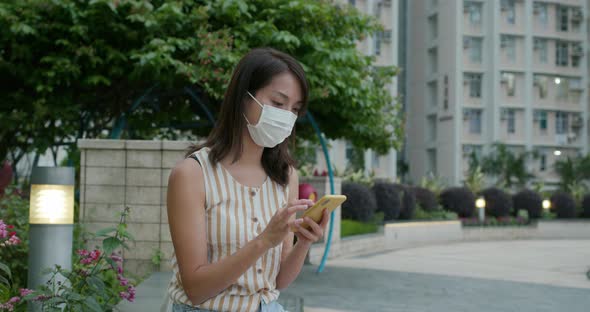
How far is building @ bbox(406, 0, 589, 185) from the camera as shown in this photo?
39125mm

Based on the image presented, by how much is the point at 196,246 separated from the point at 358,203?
13605mm

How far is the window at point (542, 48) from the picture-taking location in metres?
40.3

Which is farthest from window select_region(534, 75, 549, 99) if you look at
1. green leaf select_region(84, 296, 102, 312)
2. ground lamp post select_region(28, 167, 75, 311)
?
green leaf select_region(84, 296, 102, 312)

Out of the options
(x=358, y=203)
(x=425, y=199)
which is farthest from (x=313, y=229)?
(x=425, y=199)

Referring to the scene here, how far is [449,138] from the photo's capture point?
129ft

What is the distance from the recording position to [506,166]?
3619cm

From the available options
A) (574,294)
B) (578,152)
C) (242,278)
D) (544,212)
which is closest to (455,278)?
(574,294)

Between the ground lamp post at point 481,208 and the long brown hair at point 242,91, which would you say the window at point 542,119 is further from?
the long brown hair at point 242,91

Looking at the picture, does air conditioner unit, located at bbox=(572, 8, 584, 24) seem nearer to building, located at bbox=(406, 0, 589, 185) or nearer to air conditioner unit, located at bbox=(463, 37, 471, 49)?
building, located at bbox=(406, 0, 589, 185)

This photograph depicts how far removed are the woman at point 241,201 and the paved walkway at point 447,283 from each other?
512 cm

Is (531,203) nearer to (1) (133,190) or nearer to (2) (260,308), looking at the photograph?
(1) (133,190)

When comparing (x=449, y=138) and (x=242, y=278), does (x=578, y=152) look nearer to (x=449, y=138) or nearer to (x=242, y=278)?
(x=449, y=138)

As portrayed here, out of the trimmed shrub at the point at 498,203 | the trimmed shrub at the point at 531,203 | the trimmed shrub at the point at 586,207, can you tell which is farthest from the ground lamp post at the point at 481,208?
the trimmed shrub at the point at 586,207

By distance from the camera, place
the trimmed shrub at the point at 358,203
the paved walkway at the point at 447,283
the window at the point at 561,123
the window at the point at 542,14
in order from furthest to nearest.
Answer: the window at the point at 561,123 → the window at the point at 542,14 → the trimmed shrub at the point at 358,203 → the paved walkway at the point at 447,283
